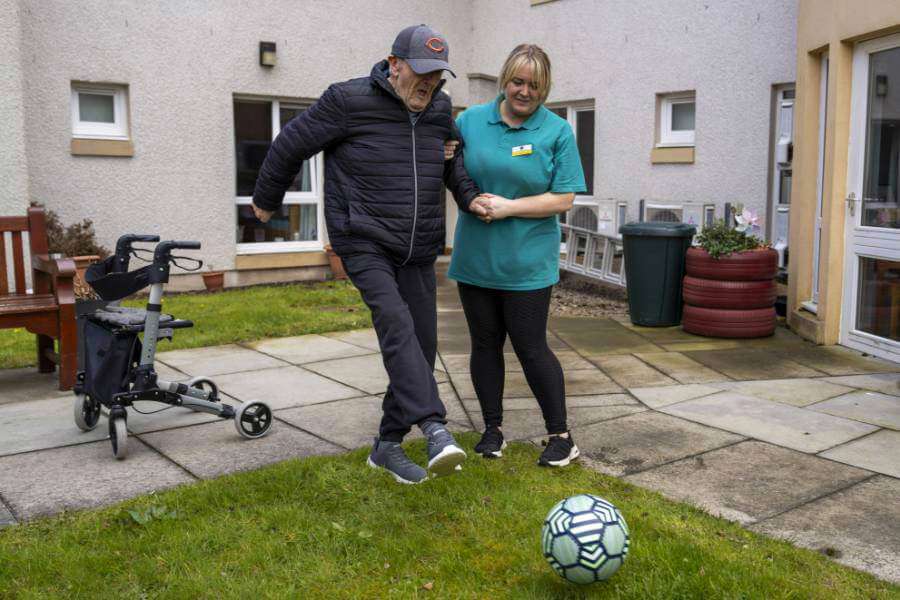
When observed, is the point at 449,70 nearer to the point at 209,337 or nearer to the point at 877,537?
the point at 877,537

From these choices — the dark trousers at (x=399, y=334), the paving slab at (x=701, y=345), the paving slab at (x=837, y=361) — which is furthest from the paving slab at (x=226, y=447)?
the paving slab at (x=837, y=361)

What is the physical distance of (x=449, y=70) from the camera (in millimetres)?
3732

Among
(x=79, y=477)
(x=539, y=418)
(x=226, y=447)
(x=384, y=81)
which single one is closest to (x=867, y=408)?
(x=539, y=418)

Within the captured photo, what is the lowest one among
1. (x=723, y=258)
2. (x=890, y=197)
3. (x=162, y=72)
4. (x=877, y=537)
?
(x=877, y=537)

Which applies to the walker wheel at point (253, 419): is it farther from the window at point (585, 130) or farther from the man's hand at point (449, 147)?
the window at point (585, 130)

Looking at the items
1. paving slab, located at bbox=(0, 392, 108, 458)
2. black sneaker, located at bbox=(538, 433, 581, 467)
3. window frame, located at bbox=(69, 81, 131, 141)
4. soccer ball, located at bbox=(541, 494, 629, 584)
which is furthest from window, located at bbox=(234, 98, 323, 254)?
soccer ball, located at bbox=(541, 494, 629, 584)

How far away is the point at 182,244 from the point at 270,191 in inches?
29.0

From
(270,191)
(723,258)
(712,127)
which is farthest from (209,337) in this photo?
(712,127)

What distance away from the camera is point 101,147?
1004 cm

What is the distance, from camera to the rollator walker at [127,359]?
179 inches

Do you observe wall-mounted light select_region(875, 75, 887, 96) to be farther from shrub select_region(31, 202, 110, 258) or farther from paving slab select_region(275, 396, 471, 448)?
shrub select_region(31, 202, 110, 258)

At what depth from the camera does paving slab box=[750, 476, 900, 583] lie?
335cm

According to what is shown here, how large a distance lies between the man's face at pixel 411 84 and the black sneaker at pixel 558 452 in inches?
66.7

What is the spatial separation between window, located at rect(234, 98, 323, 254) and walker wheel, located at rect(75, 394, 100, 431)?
643 cm
